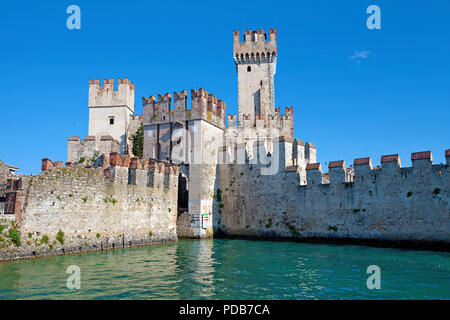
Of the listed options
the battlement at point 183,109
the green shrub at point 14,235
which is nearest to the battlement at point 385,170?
the battlement at point 183,109

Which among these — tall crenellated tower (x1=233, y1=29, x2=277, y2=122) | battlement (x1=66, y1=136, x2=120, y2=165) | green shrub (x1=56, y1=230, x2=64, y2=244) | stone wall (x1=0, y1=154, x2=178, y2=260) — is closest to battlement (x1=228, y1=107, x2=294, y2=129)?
tall crenellated tower (x1=233, y1=29, x2=277, y2=122)

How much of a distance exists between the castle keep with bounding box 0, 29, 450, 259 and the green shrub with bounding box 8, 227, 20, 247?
0.34m

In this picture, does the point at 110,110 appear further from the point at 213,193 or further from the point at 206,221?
the point at 206,221

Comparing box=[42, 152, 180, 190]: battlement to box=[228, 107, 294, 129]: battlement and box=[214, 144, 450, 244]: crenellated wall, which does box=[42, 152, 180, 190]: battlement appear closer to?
box=[214, 144, 450, 244]: crenellated wall

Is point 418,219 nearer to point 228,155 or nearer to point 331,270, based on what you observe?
point 331,270

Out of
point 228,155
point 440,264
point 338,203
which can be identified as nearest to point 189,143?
point 228,155

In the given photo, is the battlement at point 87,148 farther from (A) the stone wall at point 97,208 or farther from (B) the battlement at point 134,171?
(A) the stone wall at point 97,208

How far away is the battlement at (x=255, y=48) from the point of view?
40553 millimetres

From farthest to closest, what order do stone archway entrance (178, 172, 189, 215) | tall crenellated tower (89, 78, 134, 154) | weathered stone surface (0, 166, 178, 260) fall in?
tall crenellated tower (89, 78, 134, 154) → stone archway entrance (178, 172, 189, 215) → weathered stone surface (0, 166, 178, 260)

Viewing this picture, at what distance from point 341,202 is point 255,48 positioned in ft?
83.5

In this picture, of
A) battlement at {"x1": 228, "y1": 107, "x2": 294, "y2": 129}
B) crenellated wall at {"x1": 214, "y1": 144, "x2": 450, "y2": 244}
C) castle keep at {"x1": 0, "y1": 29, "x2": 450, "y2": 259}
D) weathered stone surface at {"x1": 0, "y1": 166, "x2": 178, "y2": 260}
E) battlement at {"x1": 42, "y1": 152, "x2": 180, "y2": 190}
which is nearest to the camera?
weathered stone surface at {"x1": 0, "y1": 166, "x2": 178, "y2": 260}

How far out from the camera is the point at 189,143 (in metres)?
25.1

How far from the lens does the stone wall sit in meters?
14.4

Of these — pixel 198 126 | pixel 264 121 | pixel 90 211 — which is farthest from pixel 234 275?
pixel 264 121
